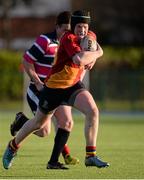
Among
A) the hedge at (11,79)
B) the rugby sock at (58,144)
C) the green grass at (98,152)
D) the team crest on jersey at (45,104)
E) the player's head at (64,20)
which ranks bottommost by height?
the hedge at (11,79)

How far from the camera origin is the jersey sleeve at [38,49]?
12.7 metres

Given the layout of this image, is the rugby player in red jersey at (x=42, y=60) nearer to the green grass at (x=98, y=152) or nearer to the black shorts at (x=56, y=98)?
the green grass at (x=98, y=152)

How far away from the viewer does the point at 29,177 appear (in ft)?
34.6

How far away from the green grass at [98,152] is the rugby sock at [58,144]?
0.61ft

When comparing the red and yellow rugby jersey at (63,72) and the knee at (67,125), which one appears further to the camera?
the knee at (67,125)

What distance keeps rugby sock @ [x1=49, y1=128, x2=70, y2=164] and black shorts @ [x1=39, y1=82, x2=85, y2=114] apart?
51 centimetres

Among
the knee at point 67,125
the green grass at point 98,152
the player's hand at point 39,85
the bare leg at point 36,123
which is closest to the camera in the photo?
the green grass at point 98,152

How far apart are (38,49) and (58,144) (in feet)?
5.82

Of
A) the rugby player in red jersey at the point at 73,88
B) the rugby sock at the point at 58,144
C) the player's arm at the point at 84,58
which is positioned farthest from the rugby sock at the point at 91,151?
the player's arm at the point at 84,58

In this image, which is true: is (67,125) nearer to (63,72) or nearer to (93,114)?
(93,114)

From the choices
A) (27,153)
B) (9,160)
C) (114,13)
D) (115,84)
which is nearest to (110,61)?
(115,84)

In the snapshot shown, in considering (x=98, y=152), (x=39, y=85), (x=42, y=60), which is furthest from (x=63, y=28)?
(x=98, y=152)

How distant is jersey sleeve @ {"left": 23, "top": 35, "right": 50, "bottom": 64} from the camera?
41.8 ft

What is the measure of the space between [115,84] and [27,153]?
21.4 metres
